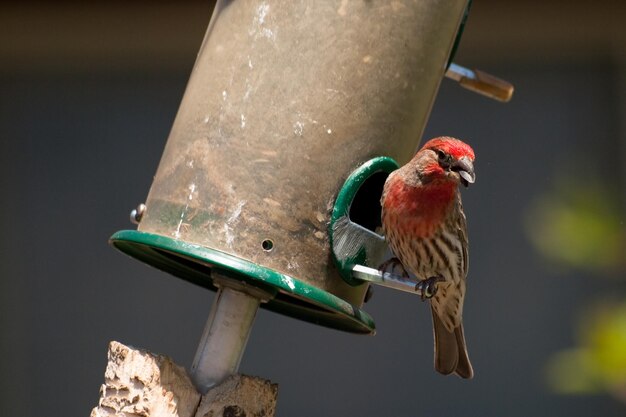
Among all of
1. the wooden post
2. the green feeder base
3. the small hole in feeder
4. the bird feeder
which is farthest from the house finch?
the wooden post

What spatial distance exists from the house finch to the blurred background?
8.55 feet

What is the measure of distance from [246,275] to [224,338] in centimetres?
23

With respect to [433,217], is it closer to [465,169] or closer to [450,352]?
[465,169]

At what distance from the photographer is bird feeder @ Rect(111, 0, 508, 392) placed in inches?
165

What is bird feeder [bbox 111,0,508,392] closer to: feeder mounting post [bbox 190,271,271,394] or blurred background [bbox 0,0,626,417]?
feeder mounting post [bbox 190,271,271,394]

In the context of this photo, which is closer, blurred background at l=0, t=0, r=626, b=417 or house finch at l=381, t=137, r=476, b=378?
house finch at l=381, t=137, r=476, b=378

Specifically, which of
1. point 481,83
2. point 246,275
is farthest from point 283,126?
point 481,83

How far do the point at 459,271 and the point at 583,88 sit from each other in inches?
143

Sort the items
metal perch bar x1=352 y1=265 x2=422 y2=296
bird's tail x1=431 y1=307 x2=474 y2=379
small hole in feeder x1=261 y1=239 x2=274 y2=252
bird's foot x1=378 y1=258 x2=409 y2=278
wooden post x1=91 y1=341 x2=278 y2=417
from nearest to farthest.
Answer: wooden post x1=91 y1=341 x2=278 y2=417 → small hole in feeder x1=261 y1=239 x2=274 y2=252 → metal perch bar x1=352 y1=265 x2=422 y2=296 → bird's foot x1=378 y1=258 x2=409 y2=278 → bird's tail x1=431 y1=307 x2=474 y2=379

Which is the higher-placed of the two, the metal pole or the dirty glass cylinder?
the dirty glass cylinder

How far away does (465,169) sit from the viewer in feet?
14.6

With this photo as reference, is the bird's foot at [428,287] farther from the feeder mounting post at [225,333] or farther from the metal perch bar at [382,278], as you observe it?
the feeder mounting post at [225,333]

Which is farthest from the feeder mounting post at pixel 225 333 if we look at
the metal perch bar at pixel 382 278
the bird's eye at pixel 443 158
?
the bird's eye at pixel 443 158

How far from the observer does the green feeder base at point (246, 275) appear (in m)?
4.06
